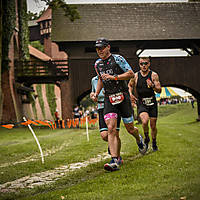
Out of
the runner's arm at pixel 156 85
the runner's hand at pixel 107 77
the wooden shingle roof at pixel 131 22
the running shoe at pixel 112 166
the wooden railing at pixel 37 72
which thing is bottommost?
the running shoe at pixel 112 166

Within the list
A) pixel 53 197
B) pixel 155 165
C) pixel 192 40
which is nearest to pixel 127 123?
pixel 155 165

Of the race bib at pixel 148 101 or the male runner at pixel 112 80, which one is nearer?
the male runner at pixel 112 80

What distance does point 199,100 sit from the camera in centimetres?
3091

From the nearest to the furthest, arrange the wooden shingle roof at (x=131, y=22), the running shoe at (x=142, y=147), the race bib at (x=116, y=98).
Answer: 1. the race bib at (x=116, y=98)
2. the running shoe at (x=142, y=147)
3. the wooden shingle roof at (x=131, y=22)

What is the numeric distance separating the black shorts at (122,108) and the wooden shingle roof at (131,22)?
22738 mm

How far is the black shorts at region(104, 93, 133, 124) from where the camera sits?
6.80m

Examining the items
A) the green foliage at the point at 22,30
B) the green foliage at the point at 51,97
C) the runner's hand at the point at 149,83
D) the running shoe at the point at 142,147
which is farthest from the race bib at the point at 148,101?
the green foliage at the point at 51,97

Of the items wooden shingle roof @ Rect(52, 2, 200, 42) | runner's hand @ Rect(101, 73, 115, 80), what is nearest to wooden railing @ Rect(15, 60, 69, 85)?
wooden shingle roof @ Rect(52, 2, 200, 42)

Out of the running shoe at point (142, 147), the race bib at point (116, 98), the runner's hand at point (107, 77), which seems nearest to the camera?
the runner's hand at point (107, 77)

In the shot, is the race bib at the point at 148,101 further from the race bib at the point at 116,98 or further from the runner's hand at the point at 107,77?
the runner's hand at the point at 107,77

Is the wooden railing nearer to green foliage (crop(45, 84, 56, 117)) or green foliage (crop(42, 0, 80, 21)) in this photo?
green foliage (crop(42, 0, 80, 21))

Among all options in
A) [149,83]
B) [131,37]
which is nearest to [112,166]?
[149,83]

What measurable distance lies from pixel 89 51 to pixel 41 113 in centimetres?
1298

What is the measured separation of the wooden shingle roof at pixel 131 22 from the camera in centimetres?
3003
